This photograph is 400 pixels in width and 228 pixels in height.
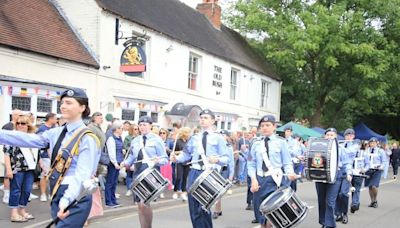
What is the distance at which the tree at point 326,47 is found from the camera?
28766mm

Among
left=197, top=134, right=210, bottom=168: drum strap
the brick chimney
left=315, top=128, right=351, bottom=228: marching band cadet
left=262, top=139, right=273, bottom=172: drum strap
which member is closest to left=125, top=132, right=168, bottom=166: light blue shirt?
left=197, top=134, right=210, bottom=168: drum strap

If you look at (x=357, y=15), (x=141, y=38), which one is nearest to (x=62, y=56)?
(x=141, y=38)

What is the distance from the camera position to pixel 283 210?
6613 mm

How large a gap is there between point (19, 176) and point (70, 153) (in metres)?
4.79

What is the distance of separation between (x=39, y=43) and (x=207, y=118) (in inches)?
365

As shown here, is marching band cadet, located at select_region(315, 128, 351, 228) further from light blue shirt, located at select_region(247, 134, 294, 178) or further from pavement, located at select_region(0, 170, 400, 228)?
light blue shirt, located at select_region(247, 134, 294, 178)

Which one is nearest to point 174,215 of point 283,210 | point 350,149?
point 350,149

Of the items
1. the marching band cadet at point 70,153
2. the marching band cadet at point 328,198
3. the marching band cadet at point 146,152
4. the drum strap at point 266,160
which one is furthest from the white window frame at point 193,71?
the marching band cadet at point 70,153

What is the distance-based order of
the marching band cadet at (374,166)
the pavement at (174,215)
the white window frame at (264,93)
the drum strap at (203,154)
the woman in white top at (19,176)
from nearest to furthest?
the drum strap at (203,154), the woman in white top at (19,176), the pavement at (174,215), the marching band cadet at (374,166), the white window frame at (264,93)

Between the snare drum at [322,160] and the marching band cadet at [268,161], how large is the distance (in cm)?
164

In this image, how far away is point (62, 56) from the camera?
15.3 metres

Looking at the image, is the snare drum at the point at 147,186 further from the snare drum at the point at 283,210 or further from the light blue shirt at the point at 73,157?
the light blue shirt at the point at 73,157

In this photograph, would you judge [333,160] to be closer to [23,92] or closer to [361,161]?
Answer: [361,161]

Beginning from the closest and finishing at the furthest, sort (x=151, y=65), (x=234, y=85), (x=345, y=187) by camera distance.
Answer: (x=345, y=187), (x=151, y=65), (x=234, y=85)
